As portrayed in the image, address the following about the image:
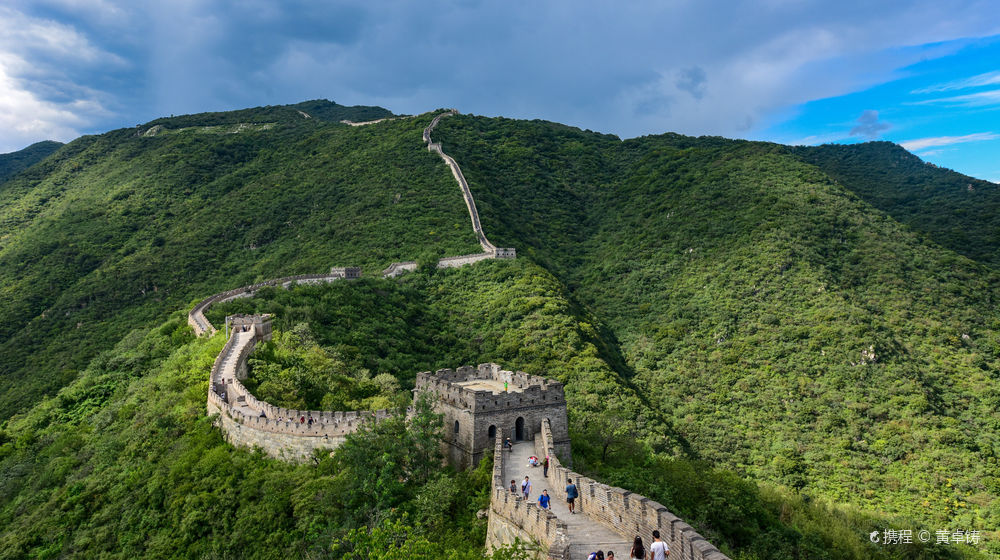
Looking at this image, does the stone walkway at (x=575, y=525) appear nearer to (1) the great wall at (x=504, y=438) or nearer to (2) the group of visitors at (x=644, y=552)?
(1) the great wall at (x=504, y=438)

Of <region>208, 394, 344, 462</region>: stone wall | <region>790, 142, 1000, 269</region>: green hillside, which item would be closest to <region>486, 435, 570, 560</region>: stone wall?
Result: <region>208, 394, 344, 462</region>: stone wall

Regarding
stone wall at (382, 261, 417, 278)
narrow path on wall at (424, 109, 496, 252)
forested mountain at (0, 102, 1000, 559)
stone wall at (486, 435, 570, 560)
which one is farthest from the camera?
narrow path on wall at (424, 109, 496, 252)

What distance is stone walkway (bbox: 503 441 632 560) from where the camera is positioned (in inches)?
565

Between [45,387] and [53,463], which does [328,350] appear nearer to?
[53,463]

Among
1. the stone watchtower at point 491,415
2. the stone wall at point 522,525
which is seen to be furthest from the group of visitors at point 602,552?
the stone watchtower at point 491,415

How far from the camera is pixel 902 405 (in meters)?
50.7

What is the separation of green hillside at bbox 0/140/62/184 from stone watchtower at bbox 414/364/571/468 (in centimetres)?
17478

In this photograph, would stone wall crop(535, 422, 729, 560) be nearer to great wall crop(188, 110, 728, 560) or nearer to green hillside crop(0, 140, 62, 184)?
great wall crop(188, 110, 728, 560)

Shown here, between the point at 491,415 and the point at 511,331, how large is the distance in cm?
3367

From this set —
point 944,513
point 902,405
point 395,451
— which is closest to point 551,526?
point 395,451

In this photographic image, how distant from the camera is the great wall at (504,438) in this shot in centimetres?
1423

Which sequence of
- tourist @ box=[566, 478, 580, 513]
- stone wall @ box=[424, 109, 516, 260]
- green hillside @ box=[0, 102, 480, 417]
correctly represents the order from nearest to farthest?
tourist @ box=[566, 478, 580, 513], green hillside @ box=[0, 102, 480, 417], stone wall @ box=[424, 109, 516, 260]

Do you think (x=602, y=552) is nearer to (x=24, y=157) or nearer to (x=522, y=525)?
(x=522, y=525)

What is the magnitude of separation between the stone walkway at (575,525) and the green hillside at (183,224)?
50.8 metres
